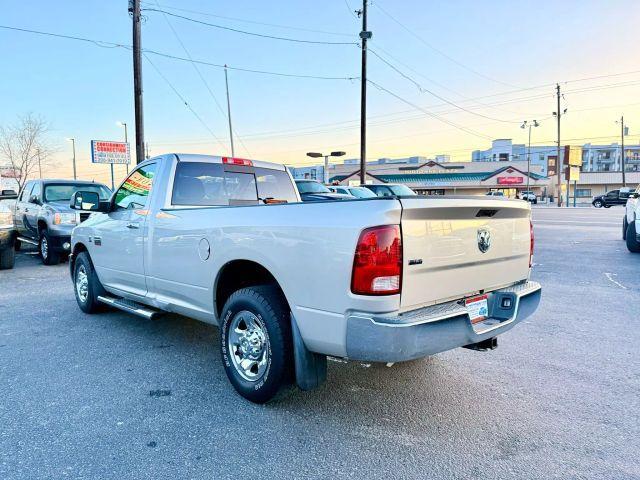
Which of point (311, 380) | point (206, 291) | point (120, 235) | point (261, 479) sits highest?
point (120, 235)

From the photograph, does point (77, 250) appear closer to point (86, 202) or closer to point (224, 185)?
point (86, 202)

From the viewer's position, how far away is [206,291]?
146 inches

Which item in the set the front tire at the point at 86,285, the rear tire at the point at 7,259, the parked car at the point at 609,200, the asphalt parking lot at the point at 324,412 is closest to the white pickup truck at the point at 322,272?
the asphalt parking lot at the point at 324,412

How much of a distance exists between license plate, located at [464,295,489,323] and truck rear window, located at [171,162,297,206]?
260 centimetres

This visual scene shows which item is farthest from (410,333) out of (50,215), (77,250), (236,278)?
(50,215)

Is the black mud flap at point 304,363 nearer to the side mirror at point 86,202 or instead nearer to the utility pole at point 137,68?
the side mirror at point 86,202

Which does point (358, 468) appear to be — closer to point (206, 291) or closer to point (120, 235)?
point (206, 291)

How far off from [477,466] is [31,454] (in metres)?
2.62

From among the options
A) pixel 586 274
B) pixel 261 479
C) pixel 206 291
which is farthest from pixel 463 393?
pixel 586 274

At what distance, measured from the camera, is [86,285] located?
5.81 m

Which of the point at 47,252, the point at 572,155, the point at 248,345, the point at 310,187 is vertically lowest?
the point at 248,345

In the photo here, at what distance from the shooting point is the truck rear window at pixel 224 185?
14.5ft

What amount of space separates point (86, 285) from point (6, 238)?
4713mm

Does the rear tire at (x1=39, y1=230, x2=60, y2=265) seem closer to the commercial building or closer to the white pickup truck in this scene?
the white pickup truck
